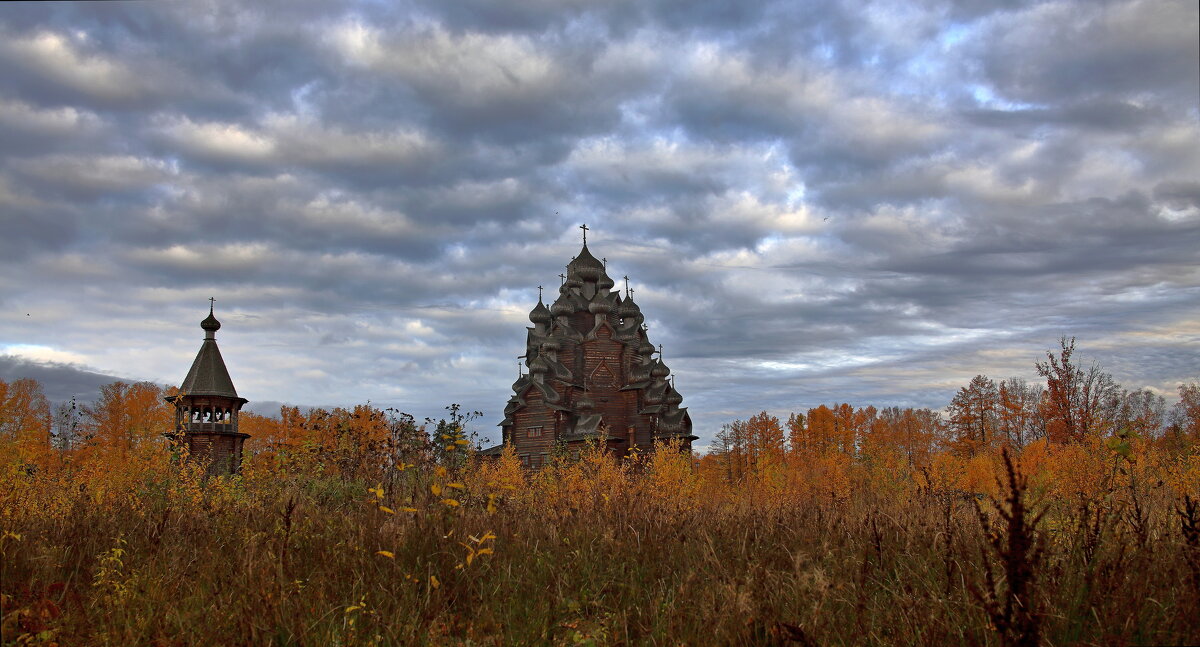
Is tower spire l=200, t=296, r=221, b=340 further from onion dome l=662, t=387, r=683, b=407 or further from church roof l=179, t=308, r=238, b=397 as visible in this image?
onion dome l=662, t=387, r=683, b=407

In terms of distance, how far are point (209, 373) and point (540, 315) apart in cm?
2168

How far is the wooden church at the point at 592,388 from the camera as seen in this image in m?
45.3

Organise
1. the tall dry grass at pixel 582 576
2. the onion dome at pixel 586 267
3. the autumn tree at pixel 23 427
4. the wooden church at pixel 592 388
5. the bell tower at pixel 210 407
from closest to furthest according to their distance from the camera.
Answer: the tall dry grass at pixel 582 576 < the autumn tree at pixel 23 427 < the bell tower at pixel 210 407 < the wooden church at pixel 592 388 < the onion dome at pixel 586 267

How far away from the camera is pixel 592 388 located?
154ft

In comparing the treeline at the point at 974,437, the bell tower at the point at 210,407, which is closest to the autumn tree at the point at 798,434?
the treeline at the point at 974,437

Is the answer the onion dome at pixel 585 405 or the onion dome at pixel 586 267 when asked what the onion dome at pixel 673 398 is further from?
the onion dome at pixel 586 267

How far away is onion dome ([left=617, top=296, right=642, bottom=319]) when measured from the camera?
165 feet

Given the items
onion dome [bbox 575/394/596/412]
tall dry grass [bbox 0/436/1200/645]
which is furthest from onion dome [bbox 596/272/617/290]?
tall dry grass [bbox 0/436/1200/645]

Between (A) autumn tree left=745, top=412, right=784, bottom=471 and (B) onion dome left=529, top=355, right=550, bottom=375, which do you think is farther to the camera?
(A) autumn tree left=745, top=412, right=784, bottom=471

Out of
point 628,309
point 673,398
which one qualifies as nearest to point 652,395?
point 673,398

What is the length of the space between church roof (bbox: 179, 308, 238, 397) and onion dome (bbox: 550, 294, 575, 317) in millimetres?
20294

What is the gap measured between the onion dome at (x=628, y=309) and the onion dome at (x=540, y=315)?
5.06m

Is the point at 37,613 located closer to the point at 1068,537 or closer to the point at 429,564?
the point at 429,564

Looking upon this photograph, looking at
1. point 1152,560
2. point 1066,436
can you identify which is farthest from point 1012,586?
point 1066,436
